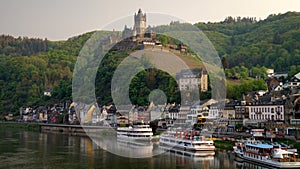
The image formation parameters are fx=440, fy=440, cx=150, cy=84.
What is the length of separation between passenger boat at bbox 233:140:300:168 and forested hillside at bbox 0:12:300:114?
127 feet

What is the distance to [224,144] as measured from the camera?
40219 millimetres

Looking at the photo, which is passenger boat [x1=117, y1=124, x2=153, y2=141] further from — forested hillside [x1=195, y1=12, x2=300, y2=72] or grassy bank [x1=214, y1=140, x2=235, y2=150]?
forested hillside [x1=195, y1=12, x2=300, y2=72]

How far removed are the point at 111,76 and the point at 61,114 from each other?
50.6 feet

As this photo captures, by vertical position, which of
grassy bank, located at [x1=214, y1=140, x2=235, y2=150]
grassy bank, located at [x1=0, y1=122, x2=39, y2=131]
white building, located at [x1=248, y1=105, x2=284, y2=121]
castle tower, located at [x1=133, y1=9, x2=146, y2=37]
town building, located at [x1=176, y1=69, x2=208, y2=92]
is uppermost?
castle tower, located at [x1=133, y1=9, x2=146, y2=37]

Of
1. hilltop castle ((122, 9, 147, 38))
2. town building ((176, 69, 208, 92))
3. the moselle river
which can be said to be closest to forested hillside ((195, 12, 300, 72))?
town building ((176, 69, 208, 92))

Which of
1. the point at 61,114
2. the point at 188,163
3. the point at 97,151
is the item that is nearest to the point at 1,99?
the point at 61,114

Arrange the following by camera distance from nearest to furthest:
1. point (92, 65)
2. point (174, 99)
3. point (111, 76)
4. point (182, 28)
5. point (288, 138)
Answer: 1. point (288, 138)
2. point (174, 99)
3. point (111, 76)
4. point (92, 65)
5. point (182, 28)

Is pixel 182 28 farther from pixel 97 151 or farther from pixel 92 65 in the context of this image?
pixel 97 151

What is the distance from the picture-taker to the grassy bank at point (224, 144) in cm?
3907

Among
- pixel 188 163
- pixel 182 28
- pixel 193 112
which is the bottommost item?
pixel 188 163

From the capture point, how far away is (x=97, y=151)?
41.1 metres

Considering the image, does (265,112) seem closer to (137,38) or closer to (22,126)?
(22,126)

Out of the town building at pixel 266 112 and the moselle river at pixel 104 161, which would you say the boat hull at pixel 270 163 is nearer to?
the moselle river at pixel 104 161

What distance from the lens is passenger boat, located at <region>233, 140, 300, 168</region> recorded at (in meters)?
28.8
